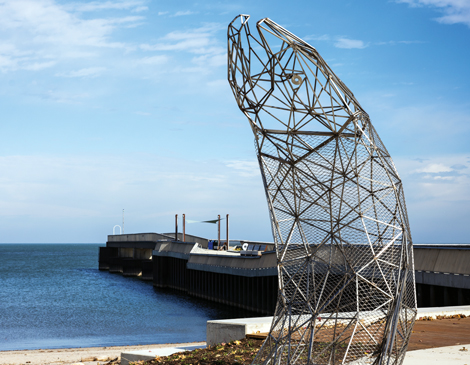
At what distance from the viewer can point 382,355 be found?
7172 millimetres

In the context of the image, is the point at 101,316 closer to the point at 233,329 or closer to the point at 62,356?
the point at 62,356

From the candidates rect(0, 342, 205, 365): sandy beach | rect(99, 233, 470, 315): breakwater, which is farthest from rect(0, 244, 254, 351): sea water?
rect(0, 342, 205, 365): sandy beach

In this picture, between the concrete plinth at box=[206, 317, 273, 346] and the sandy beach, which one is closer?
the concrete plinth at box=[206, 317, 273, 346]

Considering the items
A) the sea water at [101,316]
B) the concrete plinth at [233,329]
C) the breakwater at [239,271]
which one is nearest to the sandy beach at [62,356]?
the sea water at [101,316]

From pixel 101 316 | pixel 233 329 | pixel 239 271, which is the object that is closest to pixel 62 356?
pixel 233 329

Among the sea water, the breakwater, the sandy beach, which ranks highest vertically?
the breakwater

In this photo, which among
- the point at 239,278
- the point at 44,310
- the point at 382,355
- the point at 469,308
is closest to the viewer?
the point at 382,355

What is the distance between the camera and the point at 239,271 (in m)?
34.7

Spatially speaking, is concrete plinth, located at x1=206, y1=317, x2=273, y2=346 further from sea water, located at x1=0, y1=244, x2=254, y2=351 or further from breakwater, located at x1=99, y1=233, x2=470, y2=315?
sea water, located at x1=0, y1=244, x2=254, y2=351

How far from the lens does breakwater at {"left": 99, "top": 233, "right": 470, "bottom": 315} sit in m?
19.0

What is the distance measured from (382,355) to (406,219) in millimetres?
1842

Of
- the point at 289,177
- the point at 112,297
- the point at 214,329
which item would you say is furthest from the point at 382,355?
the point at 112,297

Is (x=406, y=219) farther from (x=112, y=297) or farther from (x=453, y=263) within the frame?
(x=112, y=297)

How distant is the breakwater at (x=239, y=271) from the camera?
1902 cm
